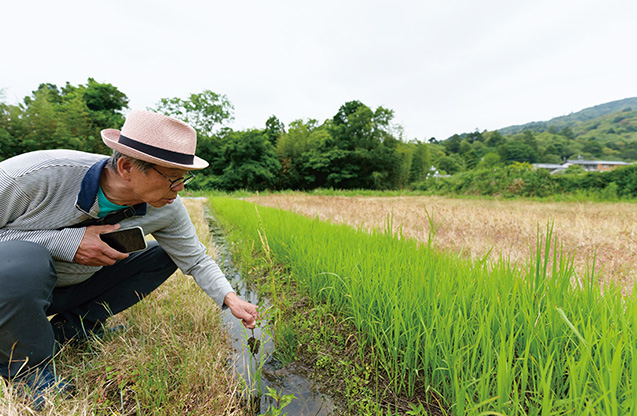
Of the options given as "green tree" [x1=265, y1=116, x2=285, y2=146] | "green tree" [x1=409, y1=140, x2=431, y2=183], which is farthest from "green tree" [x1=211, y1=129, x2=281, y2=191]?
"green tree" [x1=409, y1=140, x2=431, y2=183]

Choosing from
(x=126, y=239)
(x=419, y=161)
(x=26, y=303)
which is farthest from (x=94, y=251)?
(x=419, y=161)

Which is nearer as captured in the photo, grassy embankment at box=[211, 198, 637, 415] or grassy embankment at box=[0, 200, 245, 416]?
grassy embankment at box=[211, 198, 637, 415]

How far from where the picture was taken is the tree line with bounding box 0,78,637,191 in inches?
740

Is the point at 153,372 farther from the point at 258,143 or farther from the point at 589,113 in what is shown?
the point at 589,113

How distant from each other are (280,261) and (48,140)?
24046mm

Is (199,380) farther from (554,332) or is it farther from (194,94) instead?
(194,94)

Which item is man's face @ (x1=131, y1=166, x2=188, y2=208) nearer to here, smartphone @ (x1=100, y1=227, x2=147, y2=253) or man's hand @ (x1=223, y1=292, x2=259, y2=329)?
smartphone @ (x1=100, y1=227, x2=147, y2=253)

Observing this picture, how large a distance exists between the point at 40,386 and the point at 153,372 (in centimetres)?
39

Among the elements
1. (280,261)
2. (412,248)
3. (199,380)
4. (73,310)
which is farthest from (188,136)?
(280,261)

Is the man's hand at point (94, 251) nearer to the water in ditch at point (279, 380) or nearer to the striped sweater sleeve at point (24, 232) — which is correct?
the striped sweater sleeve at point (24, 232)

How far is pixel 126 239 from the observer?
4.22ft

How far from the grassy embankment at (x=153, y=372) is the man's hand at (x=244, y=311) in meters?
0.22

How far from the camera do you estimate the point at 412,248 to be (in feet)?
6.37

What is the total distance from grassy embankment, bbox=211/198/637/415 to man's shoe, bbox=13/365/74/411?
907mm
